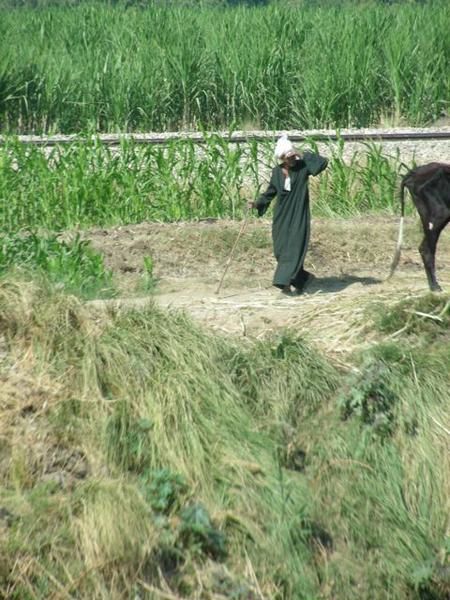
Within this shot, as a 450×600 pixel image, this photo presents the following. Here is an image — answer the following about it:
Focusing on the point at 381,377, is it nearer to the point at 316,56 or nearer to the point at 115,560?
the point at 115,560

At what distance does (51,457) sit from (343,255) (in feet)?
17.2

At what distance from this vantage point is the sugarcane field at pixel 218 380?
7.89m

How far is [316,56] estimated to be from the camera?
2009cm

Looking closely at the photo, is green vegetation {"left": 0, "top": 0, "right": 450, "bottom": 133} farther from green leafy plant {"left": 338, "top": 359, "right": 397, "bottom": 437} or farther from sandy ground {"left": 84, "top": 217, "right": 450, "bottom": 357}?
green leafy plant {"left": 338, "top": 359, "right": 397, "bottom": 437}

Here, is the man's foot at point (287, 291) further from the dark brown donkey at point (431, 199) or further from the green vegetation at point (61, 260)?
the green vegetation at point (61, 260)

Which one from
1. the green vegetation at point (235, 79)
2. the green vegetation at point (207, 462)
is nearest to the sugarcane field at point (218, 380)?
the green vegetation at point (207, 462)

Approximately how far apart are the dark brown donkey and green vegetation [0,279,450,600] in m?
1.64

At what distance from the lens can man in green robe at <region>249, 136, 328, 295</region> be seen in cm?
1129

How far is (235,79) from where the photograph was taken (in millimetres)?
19906

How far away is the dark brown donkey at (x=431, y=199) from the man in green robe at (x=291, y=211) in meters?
0.81

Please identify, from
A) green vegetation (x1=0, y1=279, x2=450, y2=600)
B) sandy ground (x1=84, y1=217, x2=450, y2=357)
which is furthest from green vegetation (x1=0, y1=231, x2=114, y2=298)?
green vegetation (x1=0, y1=279, x2=450, y2=600)

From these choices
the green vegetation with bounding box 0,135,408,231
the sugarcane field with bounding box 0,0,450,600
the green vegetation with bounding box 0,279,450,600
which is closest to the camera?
the green vegetation with bounding box 0,279,450,600

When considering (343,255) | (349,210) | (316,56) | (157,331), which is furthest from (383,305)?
(316,56)

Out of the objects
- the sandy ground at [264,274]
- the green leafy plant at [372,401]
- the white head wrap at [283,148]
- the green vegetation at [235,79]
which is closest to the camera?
the green leafy plant at [372,401]
